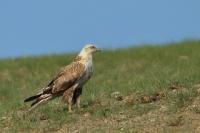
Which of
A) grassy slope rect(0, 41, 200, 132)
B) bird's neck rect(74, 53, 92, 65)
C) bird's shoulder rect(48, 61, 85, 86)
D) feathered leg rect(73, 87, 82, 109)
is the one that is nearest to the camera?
grassy slope rect(0, 41, 200, 132)

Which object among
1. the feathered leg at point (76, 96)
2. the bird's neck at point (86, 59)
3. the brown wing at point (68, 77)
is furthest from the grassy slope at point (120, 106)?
the bird's neck at point (86, 59)

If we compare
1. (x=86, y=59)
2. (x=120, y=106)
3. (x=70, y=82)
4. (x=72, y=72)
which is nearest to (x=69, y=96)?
(x=70, y=82)

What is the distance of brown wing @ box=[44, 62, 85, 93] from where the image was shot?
46.5 ft

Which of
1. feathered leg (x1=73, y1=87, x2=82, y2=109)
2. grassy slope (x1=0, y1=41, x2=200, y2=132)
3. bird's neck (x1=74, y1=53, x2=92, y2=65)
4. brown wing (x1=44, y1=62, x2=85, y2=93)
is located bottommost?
grassy slope (x1=0, y1=41, x2=200, y2=132)

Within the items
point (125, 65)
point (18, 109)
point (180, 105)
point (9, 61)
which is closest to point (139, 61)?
point (125, 65)

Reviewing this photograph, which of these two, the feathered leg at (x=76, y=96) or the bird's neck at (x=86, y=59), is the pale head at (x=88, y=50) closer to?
the bird's neck at (x=86, y=59)

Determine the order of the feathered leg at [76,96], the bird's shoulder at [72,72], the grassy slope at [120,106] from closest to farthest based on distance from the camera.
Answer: the grassy slope at [120,106] < the bird's shoulder at [72,72] < the feathered leg at [76,96]

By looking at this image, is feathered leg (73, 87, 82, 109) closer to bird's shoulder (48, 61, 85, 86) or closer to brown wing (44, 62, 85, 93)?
brown wing (44, 62, 85, 93)

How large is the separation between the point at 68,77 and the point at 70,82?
0.33 ft

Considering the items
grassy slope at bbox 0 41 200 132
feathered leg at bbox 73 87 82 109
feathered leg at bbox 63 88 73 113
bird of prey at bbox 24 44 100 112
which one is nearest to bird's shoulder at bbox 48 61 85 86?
bird of prey at bbox 24 44 100 112

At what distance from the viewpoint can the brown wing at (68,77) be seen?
14188 millimetres

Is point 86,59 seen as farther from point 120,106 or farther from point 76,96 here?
point 120,106

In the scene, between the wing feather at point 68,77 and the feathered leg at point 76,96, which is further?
the feathered leg at point 76,96

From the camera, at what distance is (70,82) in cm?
1428
